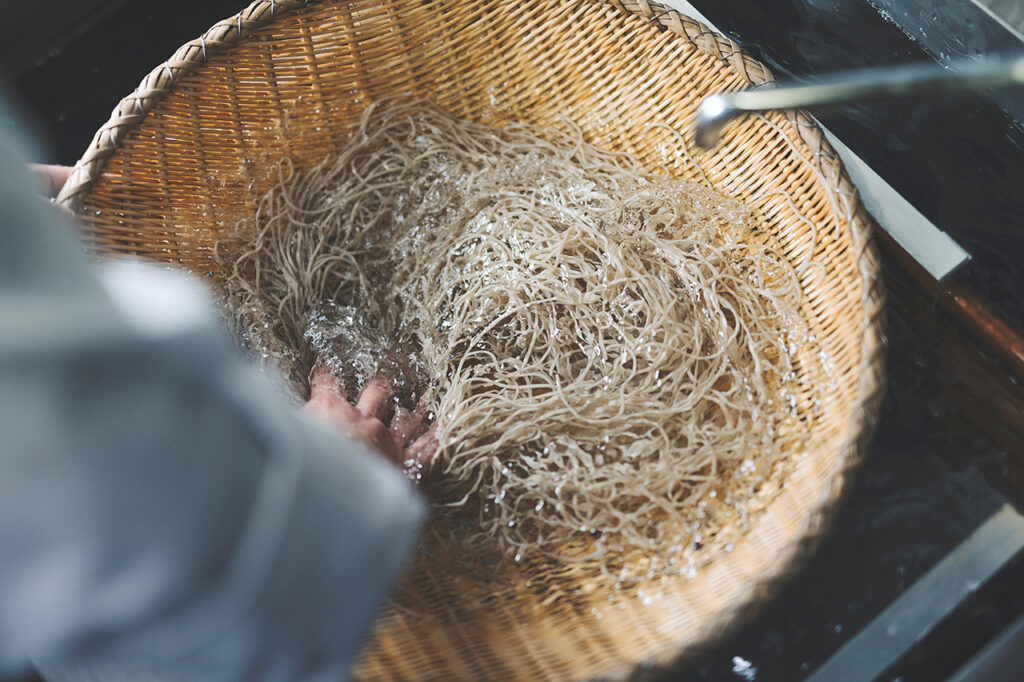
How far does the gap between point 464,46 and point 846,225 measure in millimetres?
535

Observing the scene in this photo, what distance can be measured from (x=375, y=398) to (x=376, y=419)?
0.05m

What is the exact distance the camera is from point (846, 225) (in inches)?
32.2

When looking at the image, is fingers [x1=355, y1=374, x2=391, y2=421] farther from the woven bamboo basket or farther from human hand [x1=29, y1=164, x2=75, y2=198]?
human hand [x1=29, y1=164, x2=75, y2=198]

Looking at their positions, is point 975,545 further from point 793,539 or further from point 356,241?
point 356,241

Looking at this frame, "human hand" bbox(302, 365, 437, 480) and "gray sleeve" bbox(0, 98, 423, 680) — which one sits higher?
"gray sleeve" bbox(0, 98, 423, 680)

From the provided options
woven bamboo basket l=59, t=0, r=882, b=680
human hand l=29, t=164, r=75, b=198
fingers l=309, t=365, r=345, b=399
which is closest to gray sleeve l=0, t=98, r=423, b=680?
woven bamboo basket l=59, t=0, r=882, b=680

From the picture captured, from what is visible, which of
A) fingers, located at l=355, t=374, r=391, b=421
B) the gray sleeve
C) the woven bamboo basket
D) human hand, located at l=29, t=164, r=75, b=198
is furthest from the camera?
human hand, located at l=29, t=164, r=75, b=198

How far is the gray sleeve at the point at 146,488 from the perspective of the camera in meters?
0.35

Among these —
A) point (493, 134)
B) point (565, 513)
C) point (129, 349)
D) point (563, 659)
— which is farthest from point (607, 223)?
point (129, 349)

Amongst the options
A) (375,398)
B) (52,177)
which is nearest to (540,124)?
(375,398)

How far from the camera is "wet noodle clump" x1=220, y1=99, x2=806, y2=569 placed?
0.85m

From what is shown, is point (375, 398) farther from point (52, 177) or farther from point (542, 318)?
point (52, 177)

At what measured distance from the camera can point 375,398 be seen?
0.90 metres

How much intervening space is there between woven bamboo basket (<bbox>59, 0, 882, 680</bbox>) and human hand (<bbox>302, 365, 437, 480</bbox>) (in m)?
0.12
